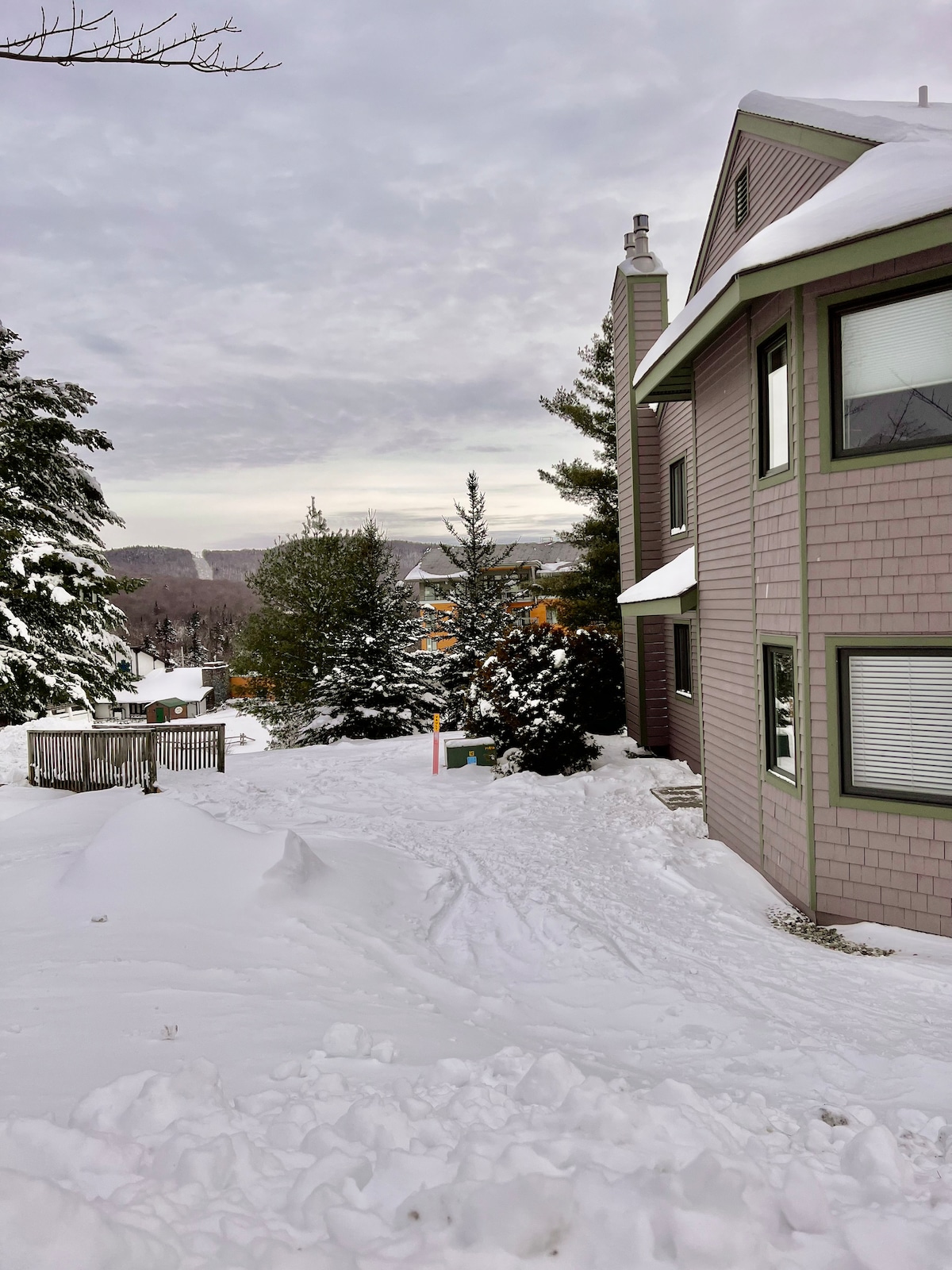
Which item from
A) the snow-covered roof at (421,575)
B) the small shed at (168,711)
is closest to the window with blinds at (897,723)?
the small shed at (168,711)

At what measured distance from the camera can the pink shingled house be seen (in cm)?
570

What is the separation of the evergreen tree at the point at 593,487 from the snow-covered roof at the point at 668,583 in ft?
35.8

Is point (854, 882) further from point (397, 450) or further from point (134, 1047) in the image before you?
point (397, 450)

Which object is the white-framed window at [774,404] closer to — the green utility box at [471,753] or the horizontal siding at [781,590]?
the horizontal siding at [781,590]

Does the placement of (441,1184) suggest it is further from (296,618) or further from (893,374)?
(296,618)

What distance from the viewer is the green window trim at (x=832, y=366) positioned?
5.66 meters

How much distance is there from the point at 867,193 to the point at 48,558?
17188 mm

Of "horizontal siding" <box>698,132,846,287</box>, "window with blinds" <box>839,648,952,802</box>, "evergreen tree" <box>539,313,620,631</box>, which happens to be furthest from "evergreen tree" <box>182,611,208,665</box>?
"window with blinds" <box>839,648,952,802</box>

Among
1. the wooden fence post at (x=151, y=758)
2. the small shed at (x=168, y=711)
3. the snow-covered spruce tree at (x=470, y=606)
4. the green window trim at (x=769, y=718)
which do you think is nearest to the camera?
the green window trim at (x=769, y=718)

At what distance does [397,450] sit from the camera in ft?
140

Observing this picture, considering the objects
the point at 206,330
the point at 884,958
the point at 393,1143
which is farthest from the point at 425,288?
the point at 393,1143

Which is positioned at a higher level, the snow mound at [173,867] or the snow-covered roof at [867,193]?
the snow-covered roof at [867,193]

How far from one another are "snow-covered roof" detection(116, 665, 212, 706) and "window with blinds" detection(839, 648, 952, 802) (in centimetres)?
5458

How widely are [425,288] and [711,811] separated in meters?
18.3
